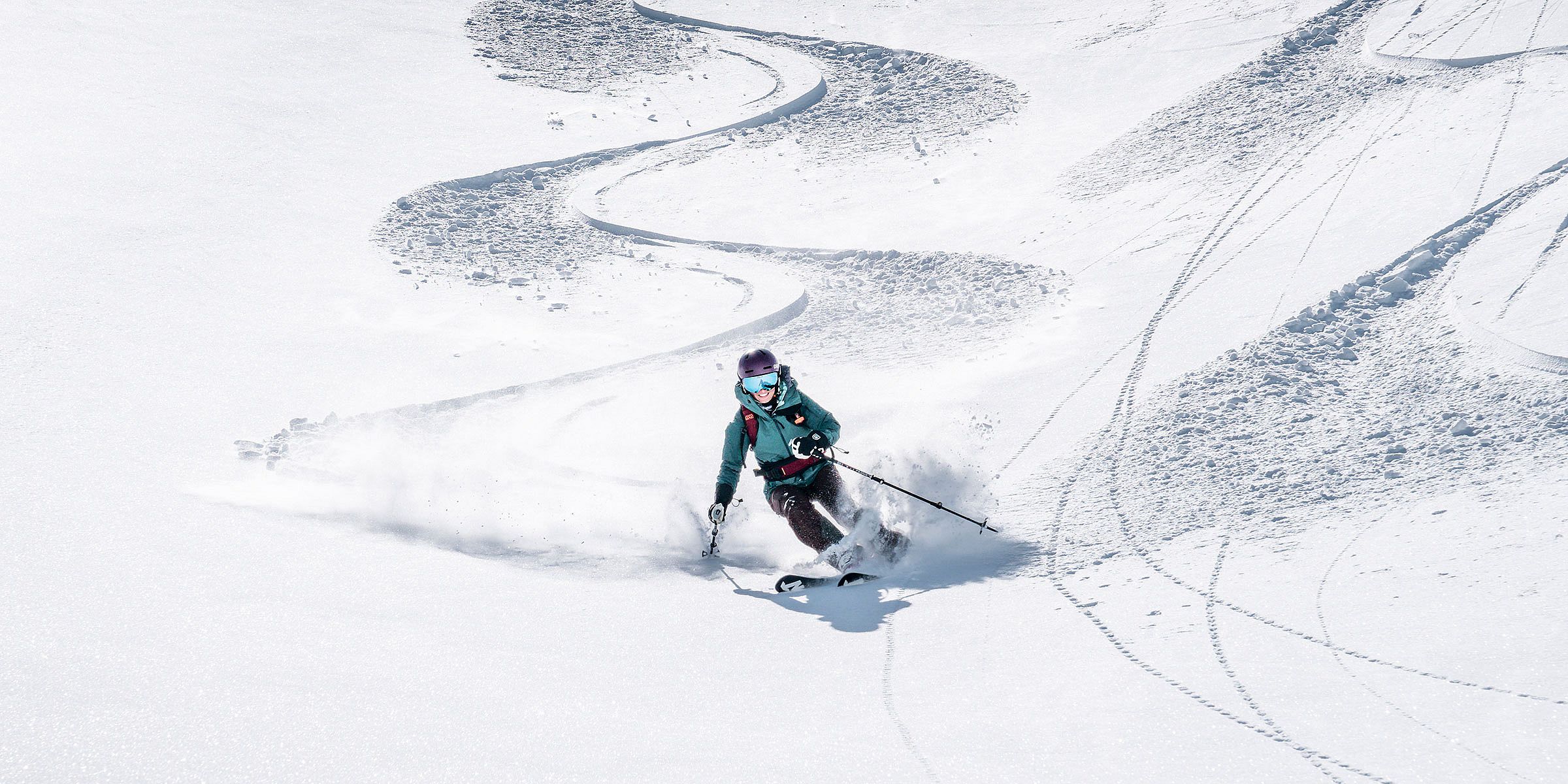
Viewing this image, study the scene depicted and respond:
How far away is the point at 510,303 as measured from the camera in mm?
12414

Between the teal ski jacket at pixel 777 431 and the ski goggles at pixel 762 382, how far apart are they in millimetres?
52

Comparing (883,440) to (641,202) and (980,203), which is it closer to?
(980,203)

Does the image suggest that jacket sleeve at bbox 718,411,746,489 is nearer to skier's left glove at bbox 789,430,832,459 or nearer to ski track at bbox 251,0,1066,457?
skier's left glove at bbox 789,430,832,459

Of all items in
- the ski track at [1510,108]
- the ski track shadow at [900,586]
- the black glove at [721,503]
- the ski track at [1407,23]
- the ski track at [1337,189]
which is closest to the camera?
the ski track shadow at [900,586]

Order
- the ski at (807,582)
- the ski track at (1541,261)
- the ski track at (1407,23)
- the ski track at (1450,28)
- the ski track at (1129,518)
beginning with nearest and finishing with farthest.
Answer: the ski track at (1129,518)
the ski at (807,582)
the ski track at (1541,261)
the ski track at (1450,28)
the ski track at (1407,23)

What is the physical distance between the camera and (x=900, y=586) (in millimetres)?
6395

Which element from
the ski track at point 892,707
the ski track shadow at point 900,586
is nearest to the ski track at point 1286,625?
the ski track shadow at point 900,586

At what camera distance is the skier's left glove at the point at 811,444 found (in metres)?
7.10

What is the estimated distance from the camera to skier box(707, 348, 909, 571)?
23.1 ft

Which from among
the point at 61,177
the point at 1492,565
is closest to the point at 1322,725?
the point at 1492,565

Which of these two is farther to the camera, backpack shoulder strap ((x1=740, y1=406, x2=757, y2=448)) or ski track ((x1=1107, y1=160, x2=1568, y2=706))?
backpack shoulder strap ((x1=740, y1=406, x2=757, y2=448))

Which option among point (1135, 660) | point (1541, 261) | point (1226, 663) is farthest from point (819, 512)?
point (1541, 261)

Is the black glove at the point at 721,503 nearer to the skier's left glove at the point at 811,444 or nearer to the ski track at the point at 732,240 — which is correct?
the skier's left glove at the point at 811,444

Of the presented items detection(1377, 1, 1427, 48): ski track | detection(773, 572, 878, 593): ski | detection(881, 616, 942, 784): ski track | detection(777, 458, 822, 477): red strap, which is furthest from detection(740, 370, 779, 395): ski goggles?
detection(1377, 1, 1427, 48): ski track
